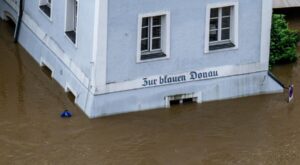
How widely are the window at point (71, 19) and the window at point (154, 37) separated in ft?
6.17

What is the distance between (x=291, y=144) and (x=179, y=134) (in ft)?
9.05

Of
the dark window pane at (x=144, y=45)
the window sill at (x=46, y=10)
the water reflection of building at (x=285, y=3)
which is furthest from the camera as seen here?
the water reflection of building at (x=285, y=3)

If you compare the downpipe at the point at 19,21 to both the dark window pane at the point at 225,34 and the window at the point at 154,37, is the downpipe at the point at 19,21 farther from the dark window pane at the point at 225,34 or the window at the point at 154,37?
the dark window pane at the point at 225,34

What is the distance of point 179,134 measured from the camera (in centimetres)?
2389

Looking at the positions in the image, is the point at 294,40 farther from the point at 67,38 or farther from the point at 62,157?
the point at 62,157

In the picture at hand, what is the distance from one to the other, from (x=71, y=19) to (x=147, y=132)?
3781 mm

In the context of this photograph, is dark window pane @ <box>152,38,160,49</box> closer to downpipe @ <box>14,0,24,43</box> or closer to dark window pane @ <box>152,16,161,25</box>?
dark window pane @ <box>152,16,161,25</box>

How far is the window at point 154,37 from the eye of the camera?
24.2 metres

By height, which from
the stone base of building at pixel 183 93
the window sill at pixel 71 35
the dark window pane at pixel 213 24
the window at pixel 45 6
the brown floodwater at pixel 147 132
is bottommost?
the brown floodwater at pixel 147 132

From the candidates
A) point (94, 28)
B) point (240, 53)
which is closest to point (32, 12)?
point (94, 28)

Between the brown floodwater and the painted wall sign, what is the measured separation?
78 cm

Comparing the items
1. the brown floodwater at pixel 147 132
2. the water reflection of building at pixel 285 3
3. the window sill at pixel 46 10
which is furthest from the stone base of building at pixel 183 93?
the water reflection of building at pixel 285 3

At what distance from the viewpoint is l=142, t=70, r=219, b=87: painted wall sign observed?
2452 centimetres

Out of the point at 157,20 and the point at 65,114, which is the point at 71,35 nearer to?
the point at 65,114
